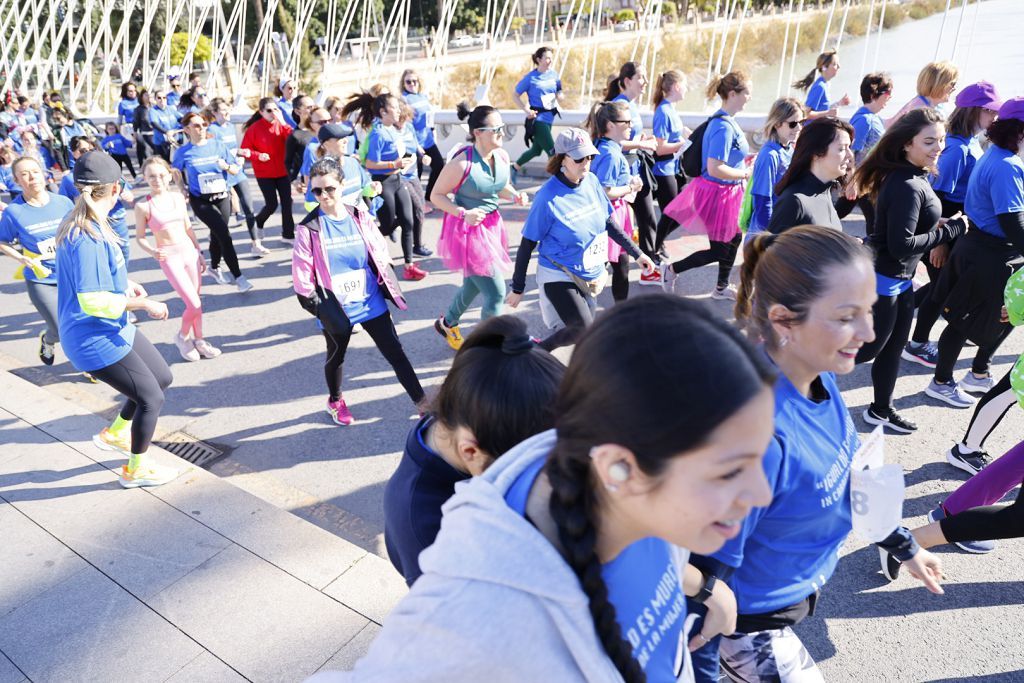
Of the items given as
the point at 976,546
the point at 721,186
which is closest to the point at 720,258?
the point at 721,186

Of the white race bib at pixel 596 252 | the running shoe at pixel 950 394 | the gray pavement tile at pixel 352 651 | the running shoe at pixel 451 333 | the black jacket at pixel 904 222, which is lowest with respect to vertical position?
the gray pavement tile at pixel 352 651

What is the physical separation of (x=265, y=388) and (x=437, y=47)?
9965 mm

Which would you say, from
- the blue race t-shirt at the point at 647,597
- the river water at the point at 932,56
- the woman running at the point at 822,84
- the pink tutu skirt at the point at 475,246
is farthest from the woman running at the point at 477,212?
the river water at the point at 932,56

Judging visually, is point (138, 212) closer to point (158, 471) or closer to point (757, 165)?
point (158, 471)

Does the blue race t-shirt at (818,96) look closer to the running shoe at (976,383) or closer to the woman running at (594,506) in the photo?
the running shoe at (976,383)

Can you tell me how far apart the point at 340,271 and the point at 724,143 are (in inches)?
133

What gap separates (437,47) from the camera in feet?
45.3

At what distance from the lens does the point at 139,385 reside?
13.5 ft

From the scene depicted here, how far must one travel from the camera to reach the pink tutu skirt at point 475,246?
5.49 meters

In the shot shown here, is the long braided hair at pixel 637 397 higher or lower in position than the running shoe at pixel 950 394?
higher

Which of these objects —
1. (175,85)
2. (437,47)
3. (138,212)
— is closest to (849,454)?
(138,212)

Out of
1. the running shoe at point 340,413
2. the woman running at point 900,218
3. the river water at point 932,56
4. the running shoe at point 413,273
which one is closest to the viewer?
the woman running at point 900,218

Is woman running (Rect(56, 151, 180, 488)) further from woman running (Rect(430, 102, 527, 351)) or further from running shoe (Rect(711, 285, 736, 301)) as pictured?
running shoe (Rect(711, 285, 736, 301))

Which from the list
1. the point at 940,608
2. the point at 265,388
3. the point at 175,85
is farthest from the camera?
the point at 175,85
